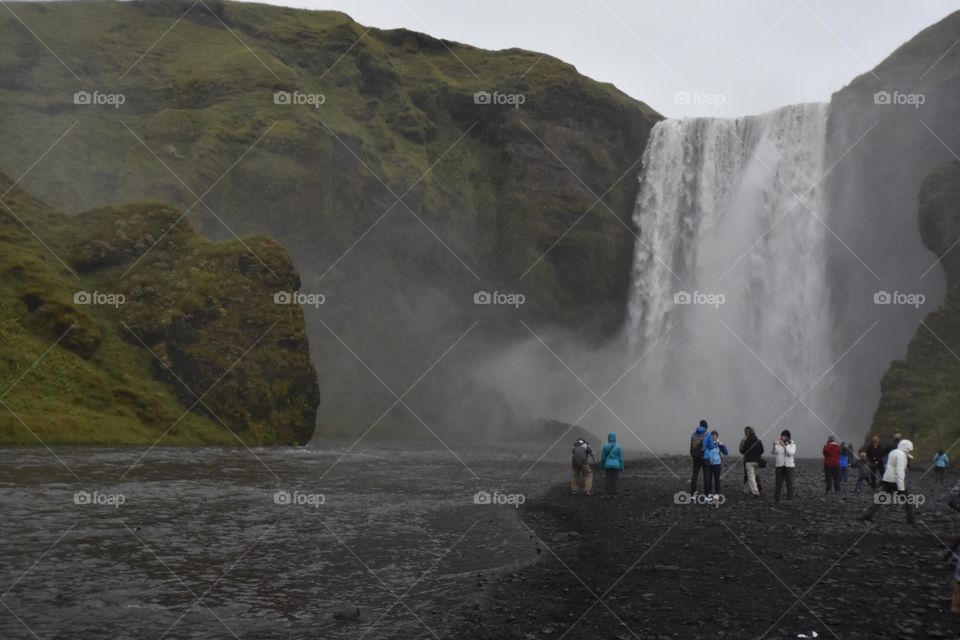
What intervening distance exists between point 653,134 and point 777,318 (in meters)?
28.9

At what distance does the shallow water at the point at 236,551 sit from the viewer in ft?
32.8

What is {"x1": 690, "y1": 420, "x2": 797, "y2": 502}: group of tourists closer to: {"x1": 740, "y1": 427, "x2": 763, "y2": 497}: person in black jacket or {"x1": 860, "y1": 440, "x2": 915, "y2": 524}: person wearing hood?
{"x1": 740, "y1": 427, "x2": 763, "y2": 497}: person in black jacket

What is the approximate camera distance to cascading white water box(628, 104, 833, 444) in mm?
66500

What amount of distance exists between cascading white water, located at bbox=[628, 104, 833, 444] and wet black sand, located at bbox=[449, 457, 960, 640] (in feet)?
156

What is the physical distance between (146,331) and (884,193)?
5990 centimetres

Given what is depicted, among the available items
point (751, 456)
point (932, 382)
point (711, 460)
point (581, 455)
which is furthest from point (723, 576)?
point (932, 382)

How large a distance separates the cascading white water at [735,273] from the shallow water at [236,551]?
152 ft

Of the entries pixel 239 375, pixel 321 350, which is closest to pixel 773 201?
pixel 321 350

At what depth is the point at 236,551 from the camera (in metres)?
14.2

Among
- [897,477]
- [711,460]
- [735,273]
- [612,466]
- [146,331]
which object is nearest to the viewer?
[897,477]

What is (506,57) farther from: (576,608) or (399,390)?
(576,608)

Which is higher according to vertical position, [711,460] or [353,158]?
[353,158]

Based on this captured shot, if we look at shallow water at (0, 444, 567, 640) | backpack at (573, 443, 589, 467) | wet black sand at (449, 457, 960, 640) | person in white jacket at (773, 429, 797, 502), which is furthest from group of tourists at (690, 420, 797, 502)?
shallow water at (0, 444, 567, 640)

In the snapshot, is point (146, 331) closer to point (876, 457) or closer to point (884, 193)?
point (876, 457)
